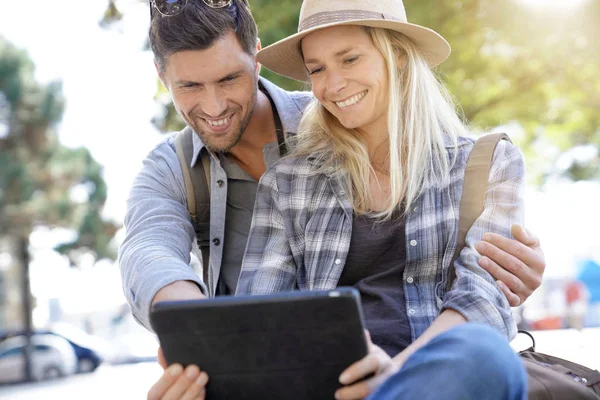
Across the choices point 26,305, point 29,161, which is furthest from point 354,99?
point 29,161

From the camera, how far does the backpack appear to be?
217cm

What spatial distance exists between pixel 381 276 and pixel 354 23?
0.87 m

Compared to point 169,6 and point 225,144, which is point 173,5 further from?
point 225,144

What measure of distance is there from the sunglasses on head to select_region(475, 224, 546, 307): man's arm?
4.92 ft

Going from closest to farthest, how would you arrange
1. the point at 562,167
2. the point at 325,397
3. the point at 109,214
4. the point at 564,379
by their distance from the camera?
the point at 325,397 < the point at 564,379 < the point at 562,167 < the point at 109,214

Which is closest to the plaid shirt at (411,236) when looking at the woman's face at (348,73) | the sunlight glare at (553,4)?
the woman's face at (348,73)

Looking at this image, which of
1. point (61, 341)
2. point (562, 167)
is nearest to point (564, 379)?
point (562, 167)

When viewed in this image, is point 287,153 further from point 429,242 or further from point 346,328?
point 346,328

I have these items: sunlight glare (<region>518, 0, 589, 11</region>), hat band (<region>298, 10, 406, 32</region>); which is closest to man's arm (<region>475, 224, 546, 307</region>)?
hat band (<region>298, 10, 406, 32</region>)

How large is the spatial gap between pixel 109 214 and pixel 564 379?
75.2ft

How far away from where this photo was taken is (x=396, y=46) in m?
3.03

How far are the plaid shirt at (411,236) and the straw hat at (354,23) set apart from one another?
40 centimetres

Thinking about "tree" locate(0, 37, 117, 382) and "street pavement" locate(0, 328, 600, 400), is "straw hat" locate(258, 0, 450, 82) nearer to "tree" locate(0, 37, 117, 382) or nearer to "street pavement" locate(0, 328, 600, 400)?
"street pavement" locate(0, 328, 600, 400)

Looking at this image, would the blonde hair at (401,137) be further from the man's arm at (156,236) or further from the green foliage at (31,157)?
the green foliage at (31,157)
